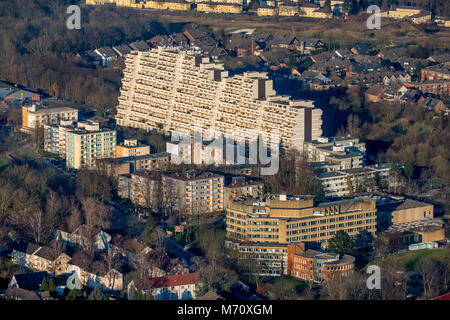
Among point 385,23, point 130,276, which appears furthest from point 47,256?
point 385,23

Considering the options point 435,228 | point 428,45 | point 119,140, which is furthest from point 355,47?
point 435,228

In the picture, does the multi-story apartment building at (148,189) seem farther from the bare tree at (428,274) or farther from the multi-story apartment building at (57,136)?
the bare tree at (428,274)

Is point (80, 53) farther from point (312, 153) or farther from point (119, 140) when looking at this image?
point (312, 153)

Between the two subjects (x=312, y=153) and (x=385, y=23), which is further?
(x=385, y=23)

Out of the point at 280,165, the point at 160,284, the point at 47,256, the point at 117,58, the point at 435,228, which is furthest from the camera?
the point at 117,58

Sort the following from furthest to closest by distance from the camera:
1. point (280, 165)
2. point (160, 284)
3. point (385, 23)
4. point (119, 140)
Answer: point (385, 23) < point (119, 140) < point (280, 165) < point (160, 284)

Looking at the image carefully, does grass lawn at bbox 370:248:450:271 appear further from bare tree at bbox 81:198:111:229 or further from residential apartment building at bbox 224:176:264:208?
bare tree at bbox 81:198:111:229

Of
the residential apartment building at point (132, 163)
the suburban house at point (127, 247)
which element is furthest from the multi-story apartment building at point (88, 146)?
the suburban house at point (127, 247)
